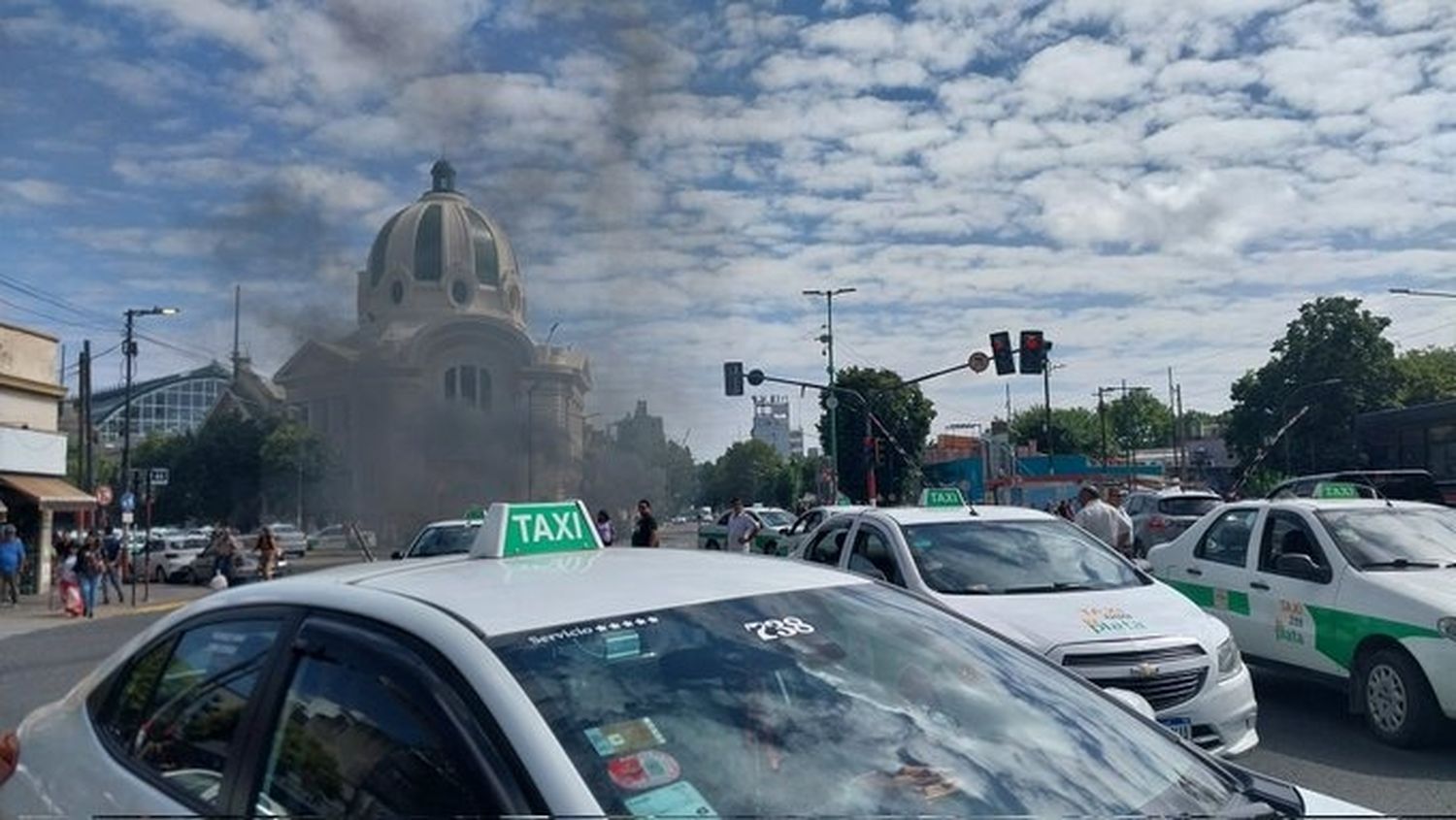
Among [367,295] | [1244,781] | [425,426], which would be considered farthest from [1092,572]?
[367,295]

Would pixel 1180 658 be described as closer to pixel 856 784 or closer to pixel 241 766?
pixel 856 784

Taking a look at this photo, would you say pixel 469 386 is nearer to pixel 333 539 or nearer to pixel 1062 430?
pixel 333 539

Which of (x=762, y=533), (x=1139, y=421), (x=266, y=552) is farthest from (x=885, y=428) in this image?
(x=1139, y=421)

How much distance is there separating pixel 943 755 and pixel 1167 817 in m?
0.46

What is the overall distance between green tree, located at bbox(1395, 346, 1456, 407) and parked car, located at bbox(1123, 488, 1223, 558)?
146 ft

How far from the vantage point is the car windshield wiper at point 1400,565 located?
25.1ft

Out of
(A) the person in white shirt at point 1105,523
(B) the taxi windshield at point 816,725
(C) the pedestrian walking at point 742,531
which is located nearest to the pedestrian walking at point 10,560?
(C) the pedestrian walking at point 742,531

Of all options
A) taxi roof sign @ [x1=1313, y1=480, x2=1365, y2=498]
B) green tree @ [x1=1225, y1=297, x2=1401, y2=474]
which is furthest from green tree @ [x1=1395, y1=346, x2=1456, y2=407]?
taxi roof sign @ [x1=1313, y1=480, x2=1365, y2=498]

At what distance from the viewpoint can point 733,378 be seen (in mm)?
37625

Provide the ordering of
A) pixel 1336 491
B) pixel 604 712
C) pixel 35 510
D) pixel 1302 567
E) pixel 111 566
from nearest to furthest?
pixel 604 712
pixel 1302 567
pixel 1336 491
pixel 111 566
pixel 35 510

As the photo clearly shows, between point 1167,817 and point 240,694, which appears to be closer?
point 1167,817

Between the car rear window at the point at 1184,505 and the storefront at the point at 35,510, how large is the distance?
2475 centimetres

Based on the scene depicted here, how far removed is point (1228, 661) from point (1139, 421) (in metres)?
121

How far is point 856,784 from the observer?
91.3 inches
